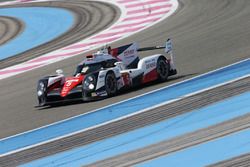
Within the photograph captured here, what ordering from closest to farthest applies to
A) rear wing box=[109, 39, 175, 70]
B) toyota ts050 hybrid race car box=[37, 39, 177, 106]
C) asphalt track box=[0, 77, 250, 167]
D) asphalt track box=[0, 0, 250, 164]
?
asphalt track box=[0, 77, 250, 167]
asphalt track box=[0, 0, 250, 164]
toyota ts050 hybrid race car box=[37, 39, 177, 106]
rear wing box=[109, 39, 175, 70]

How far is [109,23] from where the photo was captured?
2291cm

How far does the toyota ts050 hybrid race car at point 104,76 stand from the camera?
1310 cm

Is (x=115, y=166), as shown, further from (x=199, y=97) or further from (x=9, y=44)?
(x=9, y=44)

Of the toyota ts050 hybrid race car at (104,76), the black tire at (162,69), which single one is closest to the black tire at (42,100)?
the toyota ts050 hybrid race car at (104,76)

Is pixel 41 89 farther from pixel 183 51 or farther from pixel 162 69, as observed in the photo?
pixel 183 51

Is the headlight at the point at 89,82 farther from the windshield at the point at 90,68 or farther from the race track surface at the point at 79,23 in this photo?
the race track surface at the point at 79,23

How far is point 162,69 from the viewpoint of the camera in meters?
14.3

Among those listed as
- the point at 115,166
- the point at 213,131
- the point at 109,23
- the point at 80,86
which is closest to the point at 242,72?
the point at 80,86

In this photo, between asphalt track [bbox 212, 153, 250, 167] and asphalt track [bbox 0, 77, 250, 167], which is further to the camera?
asphalt track [bbox 0, 77, 250, 167]

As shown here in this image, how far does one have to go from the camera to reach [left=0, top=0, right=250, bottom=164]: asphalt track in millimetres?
13000

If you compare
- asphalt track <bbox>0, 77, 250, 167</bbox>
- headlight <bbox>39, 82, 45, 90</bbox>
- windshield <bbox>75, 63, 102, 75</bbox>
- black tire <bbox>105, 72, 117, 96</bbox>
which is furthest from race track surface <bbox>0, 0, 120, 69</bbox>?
asphalt track <bbox>0, 77, 250, 167</bbox>

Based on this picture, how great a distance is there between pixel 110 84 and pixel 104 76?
247mm

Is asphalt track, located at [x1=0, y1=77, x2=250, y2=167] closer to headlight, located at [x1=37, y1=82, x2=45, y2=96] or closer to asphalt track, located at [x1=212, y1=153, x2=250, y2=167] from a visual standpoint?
asphalt track, located at [x1=212, y1=153, x2=250, y2=167]

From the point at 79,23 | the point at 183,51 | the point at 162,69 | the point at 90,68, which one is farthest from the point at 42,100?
the point at 79,23
